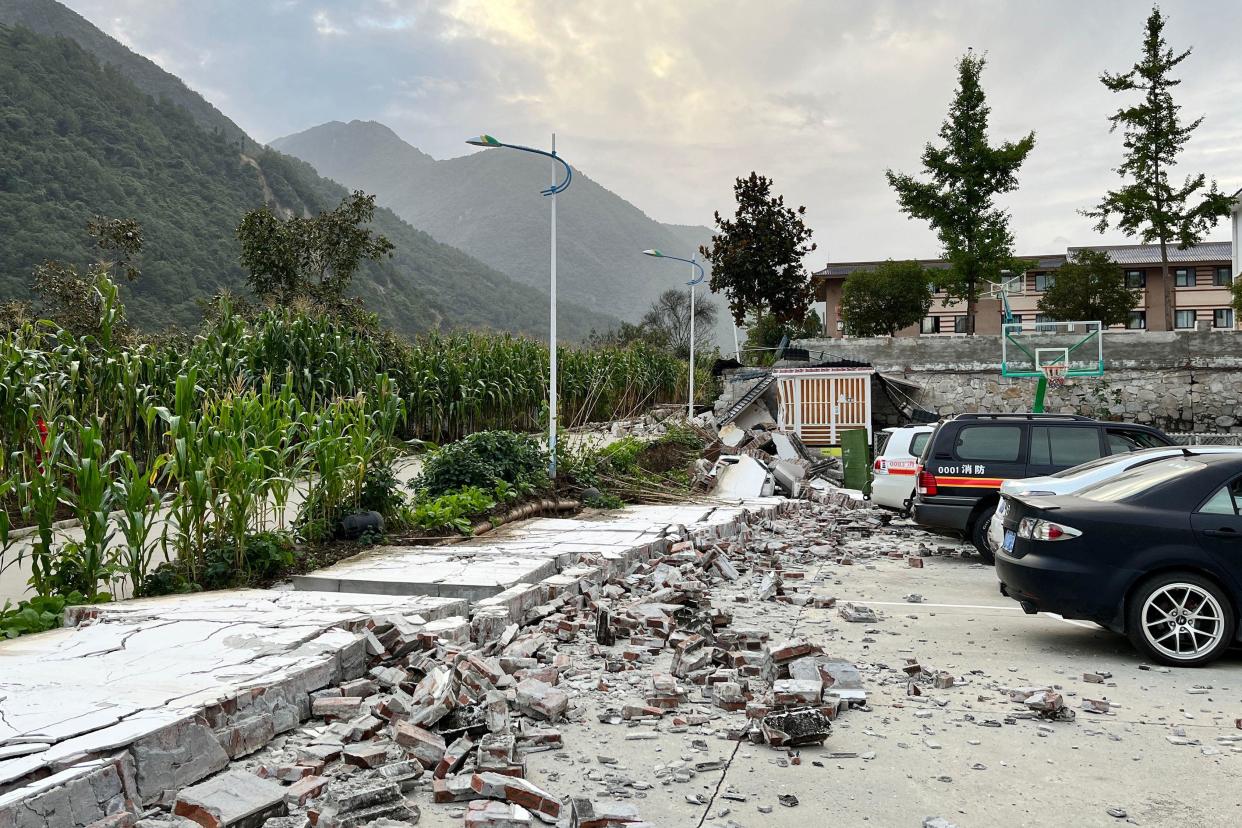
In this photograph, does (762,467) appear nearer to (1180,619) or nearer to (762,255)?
(1180,619)

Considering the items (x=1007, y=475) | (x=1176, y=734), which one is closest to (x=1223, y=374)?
(x=1007, y=475)

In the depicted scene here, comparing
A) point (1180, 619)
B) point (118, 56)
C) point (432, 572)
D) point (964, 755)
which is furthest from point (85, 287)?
point (118, 56)

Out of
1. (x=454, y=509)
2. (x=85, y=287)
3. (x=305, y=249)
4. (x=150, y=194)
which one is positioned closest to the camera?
(x=454, y=509)

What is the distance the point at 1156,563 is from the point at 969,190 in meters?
38.3

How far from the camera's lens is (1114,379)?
3209 cm

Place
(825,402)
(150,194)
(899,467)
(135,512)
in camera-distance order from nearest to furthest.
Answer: (135,512), (899,467), (825,402), (150,194)

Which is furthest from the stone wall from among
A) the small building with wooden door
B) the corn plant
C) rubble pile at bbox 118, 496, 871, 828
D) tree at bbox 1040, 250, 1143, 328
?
the corn plant

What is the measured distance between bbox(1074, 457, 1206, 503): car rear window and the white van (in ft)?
22.4

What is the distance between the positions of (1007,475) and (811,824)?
8672 millimetres

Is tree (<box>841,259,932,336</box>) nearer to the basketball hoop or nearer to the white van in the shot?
the basketball hoop

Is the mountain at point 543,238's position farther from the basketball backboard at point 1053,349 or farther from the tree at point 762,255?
the basketball backboard at point 1053,349

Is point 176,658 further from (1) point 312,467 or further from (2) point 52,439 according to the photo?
(1) point 312,467

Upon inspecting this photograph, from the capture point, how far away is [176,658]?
5066 millimetres

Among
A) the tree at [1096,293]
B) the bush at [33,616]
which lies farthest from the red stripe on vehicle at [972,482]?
the tree at [1096,293]
